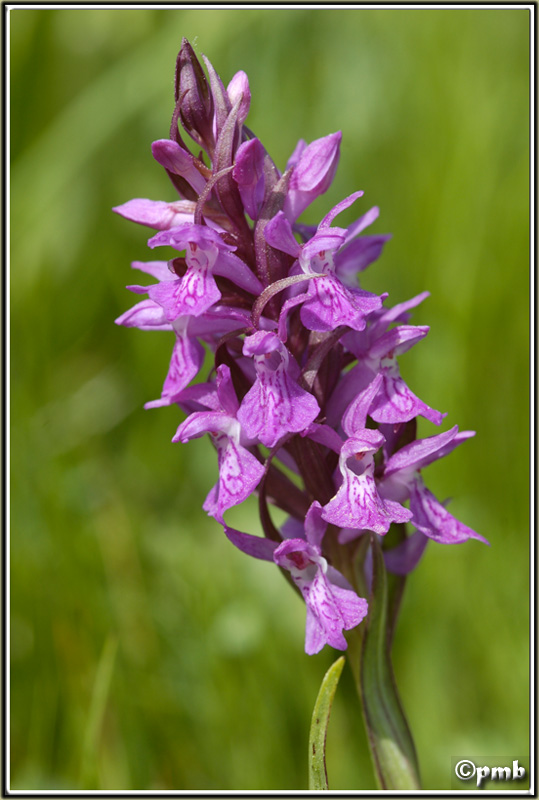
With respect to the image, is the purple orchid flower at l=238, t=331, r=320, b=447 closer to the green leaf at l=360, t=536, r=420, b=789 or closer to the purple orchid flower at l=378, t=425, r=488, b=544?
the purple orchid flower at l=378, t=425, r=488, b=544

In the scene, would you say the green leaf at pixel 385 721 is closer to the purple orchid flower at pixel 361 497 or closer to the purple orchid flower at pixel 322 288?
the purple orchid flower at pixel 361 497

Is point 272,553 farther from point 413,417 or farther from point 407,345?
point 407,345

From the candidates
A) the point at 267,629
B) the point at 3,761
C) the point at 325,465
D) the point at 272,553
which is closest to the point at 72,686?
the point at 3,761

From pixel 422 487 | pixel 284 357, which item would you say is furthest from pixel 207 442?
pixel 284 357

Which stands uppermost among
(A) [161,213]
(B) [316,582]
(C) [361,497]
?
(A) [161,213]

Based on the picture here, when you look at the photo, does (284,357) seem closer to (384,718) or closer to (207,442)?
(384,718)

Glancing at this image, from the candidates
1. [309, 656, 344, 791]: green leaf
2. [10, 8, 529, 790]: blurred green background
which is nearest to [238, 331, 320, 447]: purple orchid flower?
[309, 656, 344, 791]: green leaf

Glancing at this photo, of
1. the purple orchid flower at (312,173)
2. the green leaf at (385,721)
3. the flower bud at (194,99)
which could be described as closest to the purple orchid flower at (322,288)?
the purple orchid flower at (312,173)
